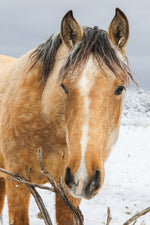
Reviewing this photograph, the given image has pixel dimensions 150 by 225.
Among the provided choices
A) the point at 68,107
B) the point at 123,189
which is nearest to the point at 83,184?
the point at 68,107

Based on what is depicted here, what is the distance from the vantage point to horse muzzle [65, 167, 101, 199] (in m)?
1.41

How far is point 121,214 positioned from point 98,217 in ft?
1.62

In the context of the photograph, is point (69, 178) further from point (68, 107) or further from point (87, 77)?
point (87, 77)

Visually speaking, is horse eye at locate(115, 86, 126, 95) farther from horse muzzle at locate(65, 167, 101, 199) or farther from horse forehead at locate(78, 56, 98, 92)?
horse muzzle at locate(65, 167, 101, 199)

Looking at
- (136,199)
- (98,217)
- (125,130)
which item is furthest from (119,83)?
(125,130)

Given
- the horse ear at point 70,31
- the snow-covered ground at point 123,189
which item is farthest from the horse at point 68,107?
the snow-covered ground at point 123,189

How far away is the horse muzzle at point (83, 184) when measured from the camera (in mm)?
1406

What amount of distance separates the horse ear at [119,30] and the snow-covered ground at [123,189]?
72 cm

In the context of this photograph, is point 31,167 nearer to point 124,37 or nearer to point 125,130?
point 124,37

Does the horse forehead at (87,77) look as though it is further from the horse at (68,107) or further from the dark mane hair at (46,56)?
the dark mane hair at (46,56)

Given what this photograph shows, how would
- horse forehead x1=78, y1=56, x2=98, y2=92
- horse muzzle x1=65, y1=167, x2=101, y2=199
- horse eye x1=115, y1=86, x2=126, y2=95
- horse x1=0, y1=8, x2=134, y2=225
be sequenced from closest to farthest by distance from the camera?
horse muzzle x1=65, y1=167, x2=101, y2=199
horse x1=0, y1=8, x2=134, y2=225
horse forehead x1=78, y1=56, x2=98, y2=92
horse eye x1=115, y1=86, x2=126, y2=95

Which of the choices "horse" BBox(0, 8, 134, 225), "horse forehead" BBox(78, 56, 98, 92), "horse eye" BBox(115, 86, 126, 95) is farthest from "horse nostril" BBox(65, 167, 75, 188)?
"horse eye" BBox(115, 86, 126, 95)

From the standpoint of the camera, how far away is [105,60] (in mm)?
1941

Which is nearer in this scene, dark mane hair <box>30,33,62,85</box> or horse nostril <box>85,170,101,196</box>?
horse nostril <box>85,170,101,196</box>
